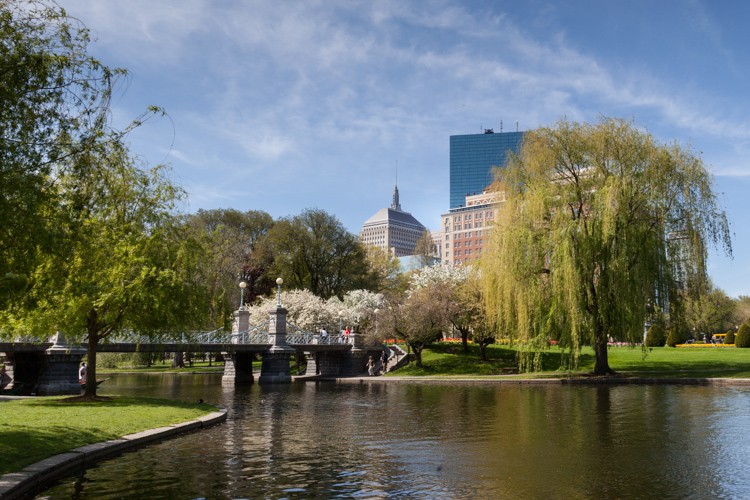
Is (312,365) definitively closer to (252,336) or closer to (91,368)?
(252,336)

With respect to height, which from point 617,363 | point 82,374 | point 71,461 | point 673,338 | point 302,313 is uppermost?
point 302,313

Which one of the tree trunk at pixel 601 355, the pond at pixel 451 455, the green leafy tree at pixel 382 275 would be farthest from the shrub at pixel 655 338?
the pond at pixel 451 455

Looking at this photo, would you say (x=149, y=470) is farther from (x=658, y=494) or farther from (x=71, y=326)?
(x=71, y=326)

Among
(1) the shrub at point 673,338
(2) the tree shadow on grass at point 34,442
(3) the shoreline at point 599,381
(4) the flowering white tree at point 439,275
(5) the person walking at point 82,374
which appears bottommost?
(3) the shoreline at point 599,381

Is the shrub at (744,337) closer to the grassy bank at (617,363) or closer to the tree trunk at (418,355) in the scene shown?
the grassy bank at (617,363)

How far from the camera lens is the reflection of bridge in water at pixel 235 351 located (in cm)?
3086

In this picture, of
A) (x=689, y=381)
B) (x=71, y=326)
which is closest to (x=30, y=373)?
(x=71, y=326)

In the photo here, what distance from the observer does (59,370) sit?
31.1 metres

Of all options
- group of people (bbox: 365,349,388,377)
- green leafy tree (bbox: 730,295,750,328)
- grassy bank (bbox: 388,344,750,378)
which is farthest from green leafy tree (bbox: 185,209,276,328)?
green leafy tree (bbox: 730,295,750,328)

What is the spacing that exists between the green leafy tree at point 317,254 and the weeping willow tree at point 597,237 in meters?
34.0

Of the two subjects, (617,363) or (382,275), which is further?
(382,275)

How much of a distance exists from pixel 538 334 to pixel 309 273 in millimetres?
39839

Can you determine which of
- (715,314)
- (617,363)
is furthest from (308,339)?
(715,314)

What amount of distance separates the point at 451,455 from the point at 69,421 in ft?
32.2
